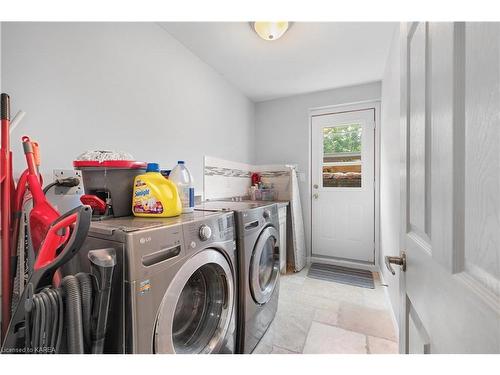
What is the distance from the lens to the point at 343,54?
79.4 inches

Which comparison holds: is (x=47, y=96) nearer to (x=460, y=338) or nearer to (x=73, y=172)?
(x=73, y=172)

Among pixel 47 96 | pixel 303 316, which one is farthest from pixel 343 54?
pixel 303 316

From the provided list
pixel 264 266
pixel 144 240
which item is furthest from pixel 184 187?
pixel 264 266

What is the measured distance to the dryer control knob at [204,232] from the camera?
957 millimetres

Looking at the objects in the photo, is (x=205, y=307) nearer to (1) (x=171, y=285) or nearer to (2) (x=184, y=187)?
(1) (x=171, y=285)

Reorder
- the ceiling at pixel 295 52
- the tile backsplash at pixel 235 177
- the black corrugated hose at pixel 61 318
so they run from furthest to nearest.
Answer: the tile backsplash at pixel 235 177 → the ceiling at pixel 295 52 → the black corrugated hose at pixel 61 318

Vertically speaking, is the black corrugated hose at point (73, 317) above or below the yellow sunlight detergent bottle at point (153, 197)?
below

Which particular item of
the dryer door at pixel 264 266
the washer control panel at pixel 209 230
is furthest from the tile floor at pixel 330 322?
the washer control panel at pixel 209 230

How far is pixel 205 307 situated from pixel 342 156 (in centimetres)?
252

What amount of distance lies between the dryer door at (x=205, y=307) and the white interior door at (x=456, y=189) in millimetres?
773

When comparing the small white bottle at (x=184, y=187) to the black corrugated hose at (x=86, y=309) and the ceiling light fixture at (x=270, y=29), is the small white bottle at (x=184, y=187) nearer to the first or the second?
the black corrugated hose at (x=86, y=309)

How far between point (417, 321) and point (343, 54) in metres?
2.20

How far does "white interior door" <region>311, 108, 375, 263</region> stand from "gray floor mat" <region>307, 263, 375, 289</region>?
6.7 inches

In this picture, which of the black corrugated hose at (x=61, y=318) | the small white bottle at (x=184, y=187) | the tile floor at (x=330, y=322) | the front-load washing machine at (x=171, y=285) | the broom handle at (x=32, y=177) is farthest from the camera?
the tile floor at (x=330, y=322)
